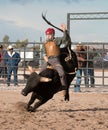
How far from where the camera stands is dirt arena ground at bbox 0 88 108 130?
707 cm

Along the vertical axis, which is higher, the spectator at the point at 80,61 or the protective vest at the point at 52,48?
the protective vest at the point at 52,48

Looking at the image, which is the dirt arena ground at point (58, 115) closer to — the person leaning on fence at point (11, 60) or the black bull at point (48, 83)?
the black bull at point (48, 83)

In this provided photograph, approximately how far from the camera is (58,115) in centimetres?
833

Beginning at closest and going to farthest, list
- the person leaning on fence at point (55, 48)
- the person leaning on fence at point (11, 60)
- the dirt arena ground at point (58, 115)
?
the dirt arena ground at point (58, 115) → the person leaning on fence at point (55, 48) → the person leaning on fence at point (11, 60)

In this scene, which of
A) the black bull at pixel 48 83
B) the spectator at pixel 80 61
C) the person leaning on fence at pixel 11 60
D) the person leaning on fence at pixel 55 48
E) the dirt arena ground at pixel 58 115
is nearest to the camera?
the dirt arena ground at pixel 58 115

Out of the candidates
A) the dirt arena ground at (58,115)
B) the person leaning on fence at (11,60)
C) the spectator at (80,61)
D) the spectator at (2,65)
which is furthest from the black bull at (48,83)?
the spectator at (2,65)

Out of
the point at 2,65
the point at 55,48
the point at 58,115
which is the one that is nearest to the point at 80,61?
the point at 2,65

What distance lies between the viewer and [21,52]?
619 inches

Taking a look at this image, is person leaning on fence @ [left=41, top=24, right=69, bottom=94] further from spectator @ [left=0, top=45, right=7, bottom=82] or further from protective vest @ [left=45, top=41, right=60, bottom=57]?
spectator @ [left=0, top=45, right=7, bottom=82]

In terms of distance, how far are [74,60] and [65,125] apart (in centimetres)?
164

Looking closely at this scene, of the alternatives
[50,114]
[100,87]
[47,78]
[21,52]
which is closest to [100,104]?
[50,114]

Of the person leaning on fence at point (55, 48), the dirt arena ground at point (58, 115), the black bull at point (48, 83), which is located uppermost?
the person leaning on fence at point (55, 48)

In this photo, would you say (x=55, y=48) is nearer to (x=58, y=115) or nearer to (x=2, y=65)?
(x=58, y=115)

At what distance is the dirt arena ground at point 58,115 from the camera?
23.2 feet
